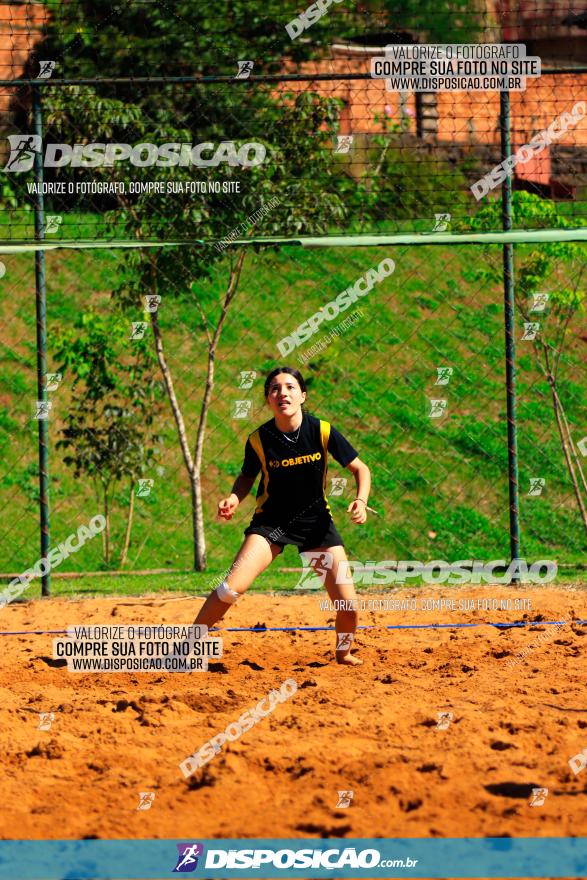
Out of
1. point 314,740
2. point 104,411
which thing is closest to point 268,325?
point 104,411

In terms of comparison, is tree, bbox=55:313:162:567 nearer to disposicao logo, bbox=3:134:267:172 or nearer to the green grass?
the green grass

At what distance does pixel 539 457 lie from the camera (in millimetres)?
11156

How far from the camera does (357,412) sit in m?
11.8

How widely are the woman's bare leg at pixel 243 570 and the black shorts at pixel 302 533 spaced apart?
0.13 feet

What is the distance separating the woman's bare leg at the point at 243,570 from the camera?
222 inches

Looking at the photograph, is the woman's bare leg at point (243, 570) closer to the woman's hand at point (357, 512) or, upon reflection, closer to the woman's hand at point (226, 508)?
the woman's hand at point (226, 508)

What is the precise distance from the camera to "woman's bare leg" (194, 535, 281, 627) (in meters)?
5.63

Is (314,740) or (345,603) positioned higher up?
(345,603)

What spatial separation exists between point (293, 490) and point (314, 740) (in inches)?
67.3

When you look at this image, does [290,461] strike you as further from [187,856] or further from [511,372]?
[511,372]

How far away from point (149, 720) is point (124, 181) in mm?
5541

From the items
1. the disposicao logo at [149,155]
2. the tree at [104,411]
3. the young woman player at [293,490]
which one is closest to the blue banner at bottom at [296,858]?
the young woman player at [293,490]

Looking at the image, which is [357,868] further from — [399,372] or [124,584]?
[399,372]

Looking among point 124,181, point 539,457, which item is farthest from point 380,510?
point 124,181
